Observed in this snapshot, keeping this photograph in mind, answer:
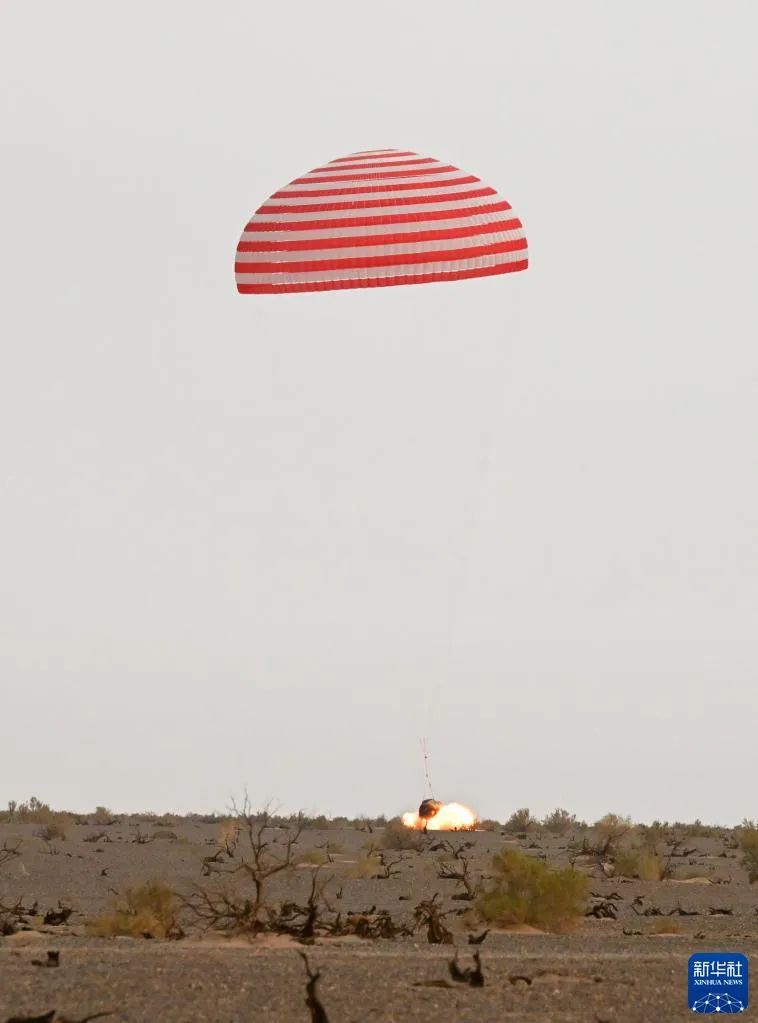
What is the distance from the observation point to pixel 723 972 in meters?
15.4

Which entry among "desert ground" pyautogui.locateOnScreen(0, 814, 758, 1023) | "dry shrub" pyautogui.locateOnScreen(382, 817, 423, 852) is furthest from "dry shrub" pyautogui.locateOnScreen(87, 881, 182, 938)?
"dry shrub" pyautogui.locateOnScreen(382, 817, 423, 852)

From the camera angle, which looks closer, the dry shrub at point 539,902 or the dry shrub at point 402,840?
the dry shrub at point 539,902

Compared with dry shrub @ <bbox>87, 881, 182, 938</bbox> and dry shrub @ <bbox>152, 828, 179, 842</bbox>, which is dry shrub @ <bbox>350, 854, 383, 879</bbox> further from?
dry shrub @ <bbox>152, 828, 179, 842</bbox>

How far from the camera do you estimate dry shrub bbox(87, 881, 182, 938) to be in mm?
18344

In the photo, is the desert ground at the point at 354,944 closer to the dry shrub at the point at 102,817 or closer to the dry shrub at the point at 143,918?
the dry shrub at the point at 143,918

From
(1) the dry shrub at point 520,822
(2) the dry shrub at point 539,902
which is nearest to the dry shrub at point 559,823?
(1) the dry shrub at point 520,822

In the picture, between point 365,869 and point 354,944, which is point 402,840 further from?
point 354,944

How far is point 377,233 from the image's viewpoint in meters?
28.2

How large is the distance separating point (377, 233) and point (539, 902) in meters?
11.1

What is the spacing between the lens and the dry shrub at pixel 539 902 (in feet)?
66.5

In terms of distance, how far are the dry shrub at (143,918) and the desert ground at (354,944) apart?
0.07ft

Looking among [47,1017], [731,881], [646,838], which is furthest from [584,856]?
[47,1017]

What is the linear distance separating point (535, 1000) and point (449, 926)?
6.32 meters

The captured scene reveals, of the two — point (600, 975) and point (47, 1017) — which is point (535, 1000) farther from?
point (47, 1017)
